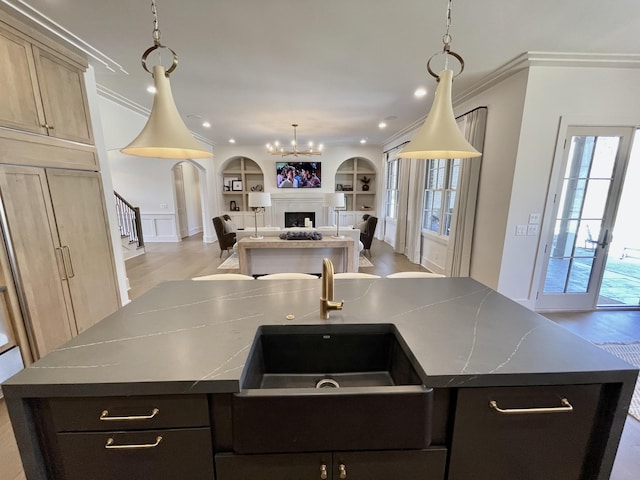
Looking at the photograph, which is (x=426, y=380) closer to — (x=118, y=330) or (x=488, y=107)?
(x=118, y=330)

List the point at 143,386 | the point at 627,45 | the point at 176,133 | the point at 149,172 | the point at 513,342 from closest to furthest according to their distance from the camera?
the point at 143,386 → the point at 513,342 → the point at 176,133 → the point at 627,45 → the point at 149,172

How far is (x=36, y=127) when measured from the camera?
210 centimetres

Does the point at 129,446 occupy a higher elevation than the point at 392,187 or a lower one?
lower

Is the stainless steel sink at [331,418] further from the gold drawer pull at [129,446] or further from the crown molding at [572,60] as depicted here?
the crown molding at [572,60]

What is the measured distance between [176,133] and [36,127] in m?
1.94

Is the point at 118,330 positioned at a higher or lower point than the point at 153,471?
higher

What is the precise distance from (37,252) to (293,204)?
6434 mm

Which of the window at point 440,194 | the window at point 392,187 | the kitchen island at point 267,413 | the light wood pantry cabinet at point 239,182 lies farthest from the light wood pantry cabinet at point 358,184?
the kitchen island at point 267,413

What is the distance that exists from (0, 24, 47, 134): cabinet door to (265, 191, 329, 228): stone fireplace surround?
612 cm

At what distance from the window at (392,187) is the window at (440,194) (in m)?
1.68

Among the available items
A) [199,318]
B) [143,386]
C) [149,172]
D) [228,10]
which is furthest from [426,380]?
[149,172]

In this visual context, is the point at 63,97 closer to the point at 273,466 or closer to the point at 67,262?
the point at 67,262

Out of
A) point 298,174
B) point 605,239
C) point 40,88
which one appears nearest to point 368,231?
point 298,174

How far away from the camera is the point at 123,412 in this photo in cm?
85
